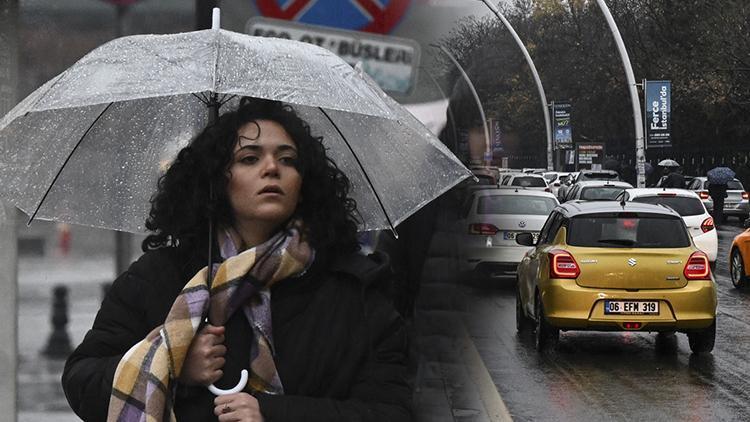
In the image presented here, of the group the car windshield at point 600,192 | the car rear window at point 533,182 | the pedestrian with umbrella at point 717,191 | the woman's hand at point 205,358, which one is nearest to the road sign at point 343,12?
the woman's hand at point 205,358

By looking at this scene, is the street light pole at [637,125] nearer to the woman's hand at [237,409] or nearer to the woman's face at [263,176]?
the woman's face at [263,176]

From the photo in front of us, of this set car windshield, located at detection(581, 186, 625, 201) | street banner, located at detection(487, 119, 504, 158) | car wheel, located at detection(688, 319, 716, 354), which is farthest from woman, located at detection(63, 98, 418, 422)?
car windshield, located at detection(581, 186, 625, 201)

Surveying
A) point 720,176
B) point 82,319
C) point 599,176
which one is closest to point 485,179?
point 82,319

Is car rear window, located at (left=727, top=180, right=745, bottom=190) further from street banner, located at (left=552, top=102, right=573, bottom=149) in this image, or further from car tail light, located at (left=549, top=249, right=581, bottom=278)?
car tail light, located at (left=549, top=249, right=581, bottom=278)

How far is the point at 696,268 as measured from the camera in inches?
468

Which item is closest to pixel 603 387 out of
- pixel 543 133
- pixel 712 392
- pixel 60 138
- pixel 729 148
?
pixel 712 392

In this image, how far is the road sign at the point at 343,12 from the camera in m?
4.38

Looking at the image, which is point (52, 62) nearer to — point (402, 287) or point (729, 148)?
point (402, 287)

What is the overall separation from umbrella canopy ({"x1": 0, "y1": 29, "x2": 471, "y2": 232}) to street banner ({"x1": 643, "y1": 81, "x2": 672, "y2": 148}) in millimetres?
34922

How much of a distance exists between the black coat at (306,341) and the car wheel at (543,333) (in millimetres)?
9489

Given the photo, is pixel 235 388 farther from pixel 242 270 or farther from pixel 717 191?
pixel 717 191

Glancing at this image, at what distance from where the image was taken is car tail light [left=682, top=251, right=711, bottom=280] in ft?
38.9

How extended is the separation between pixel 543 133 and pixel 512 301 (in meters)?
56.2

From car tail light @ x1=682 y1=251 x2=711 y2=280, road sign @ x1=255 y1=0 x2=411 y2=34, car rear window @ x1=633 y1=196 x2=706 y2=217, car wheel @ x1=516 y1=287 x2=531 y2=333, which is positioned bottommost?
car wheel @ x1=516 y1=287 x2=531 y2=333
